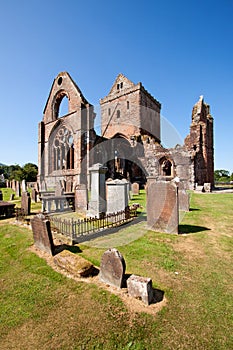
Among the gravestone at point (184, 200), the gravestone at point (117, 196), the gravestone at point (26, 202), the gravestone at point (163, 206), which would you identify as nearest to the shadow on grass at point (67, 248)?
the gravestone at point (163, 206)

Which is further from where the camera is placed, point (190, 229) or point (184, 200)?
point (184, 200)

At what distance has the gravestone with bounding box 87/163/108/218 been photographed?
8.23 metres

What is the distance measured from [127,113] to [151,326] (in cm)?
3118

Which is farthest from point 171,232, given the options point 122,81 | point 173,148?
point 122,81

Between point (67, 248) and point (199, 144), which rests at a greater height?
point (199, 144)

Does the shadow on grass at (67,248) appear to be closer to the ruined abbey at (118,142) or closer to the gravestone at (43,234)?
the gravestone at (43,234)

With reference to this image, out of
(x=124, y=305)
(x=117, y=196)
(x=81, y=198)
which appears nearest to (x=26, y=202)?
(x=81, y=198)

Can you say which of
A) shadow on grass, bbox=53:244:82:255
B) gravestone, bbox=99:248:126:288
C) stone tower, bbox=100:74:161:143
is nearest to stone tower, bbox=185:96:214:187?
stone tower, bbox=100:74:161:143

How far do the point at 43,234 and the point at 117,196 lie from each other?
4056 millimetres

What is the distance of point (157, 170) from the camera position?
2234 cm

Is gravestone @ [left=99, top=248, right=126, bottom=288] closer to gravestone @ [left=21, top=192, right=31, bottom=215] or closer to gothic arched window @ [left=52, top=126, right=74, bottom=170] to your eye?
gravestone @ [left=21, top=192, right=31, bottom=215]

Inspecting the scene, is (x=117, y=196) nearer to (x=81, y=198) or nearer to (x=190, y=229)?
(x=81, y=198)

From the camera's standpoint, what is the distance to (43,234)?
454 cm

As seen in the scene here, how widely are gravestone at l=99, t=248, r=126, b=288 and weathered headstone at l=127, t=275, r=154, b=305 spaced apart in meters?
0.23
